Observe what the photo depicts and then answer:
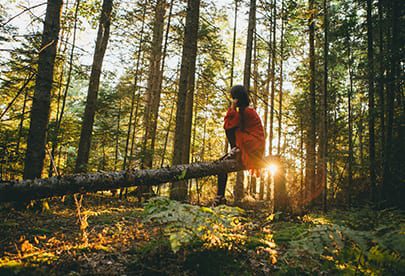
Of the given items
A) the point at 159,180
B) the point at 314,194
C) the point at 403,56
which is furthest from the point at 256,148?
the point at 314,194

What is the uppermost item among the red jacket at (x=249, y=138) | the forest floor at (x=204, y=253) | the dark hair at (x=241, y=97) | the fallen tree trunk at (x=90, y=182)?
the dark hair at (x=241, y=97)

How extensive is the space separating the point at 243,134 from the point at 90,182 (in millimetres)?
3334

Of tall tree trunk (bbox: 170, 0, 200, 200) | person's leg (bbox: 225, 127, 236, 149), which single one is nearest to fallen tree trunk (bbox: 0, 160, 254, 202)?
person's leg (bbox: 225, 127, 236, 149)

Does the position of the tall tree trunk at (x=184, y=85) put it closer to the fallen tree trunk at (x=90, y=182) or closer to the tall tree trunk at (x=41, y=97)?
the fallen tree trunk at (x=90, y=182)

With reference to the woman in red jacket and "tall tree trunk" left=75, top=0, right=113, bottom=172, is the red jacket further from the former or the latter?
"tall tree trunk" left=75, top=0, right=113, bottom=172

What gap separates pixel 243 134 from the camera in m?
5.41

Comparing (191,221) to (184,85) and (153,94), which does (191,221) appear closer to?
(184,85)

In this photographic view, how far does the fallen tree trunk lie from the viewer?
10.1 ft

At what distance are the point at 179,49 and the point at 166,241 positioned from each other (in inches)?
495

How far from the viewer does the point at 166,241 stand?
3.16 meters

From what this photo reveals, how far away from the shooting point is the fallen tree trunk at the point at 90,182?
3.07 meters

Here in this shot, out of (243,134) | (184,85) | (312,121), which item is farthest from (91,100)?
(312,121)

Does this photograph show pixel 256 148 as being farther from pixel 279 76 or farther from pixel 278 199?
pixel 279 76

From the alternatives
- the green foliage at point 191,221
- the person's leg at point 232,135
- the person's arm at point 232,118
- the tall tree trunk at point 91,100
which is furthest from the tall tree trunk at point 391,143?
the tall tree trunk at point 91,100
